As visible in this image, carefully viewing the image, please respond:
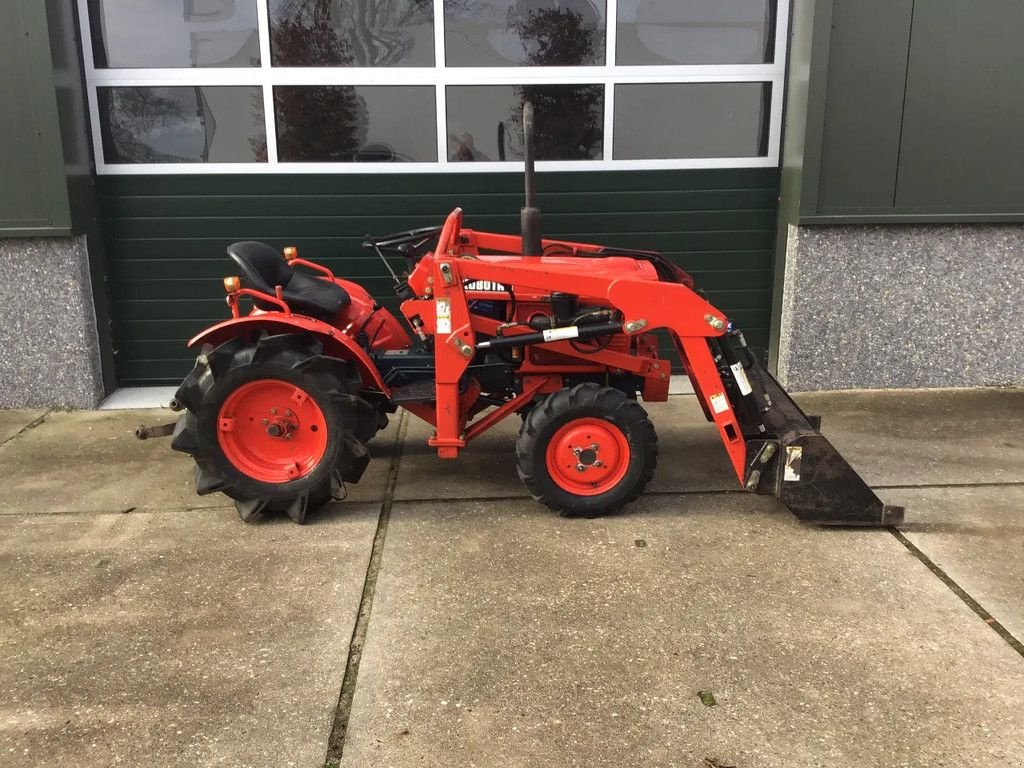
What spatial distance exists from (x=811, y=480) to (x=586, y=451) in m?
0.94

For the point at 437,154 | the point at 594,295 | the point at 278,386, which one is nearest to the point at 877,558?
the point at 594,295

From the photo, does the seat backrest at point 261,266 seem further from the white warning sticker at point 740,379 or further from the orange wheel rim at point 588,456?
the white warning sticker at point 740,379

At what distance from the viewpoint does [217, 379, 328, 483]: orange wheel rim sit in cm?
366

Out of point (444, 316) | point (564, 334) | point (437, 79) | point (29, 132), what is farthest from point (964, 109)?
point (29, 132)

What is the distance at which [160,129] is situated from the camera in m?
5.54

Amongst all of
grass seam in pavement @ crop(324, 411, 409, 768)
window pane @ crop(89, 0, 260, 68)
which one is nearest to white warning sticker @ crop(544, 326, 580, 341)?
grass seam in pavement @ crop(324, 411, 409, 768)

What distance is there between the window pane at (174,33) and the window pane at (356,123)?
0.40 meters

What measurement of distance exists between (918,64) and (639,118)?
5.74 ft

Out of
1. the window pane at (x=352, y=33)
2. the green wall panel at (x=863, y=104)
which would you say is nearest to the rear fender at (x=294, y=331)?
the window pane at (x=352, y=33)

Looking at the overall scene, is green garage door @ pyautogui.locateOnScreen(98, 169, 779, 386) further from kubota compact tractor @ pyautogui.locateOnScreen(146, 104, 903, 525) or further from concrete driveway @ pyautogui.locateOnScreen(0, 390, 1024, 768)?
kubota compact tractor @ pyautogui.locateOnScreen(146, 104, 903, 525)

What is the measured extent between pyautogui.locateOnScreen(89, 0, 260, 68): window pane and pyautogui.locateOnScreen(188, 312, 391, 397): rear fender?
254 cm

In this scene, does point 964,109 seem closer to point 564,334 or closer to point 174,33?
point 564,334

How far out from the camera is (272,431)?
3672 millimetres

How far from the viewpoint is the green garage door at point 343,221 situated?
5.63m
